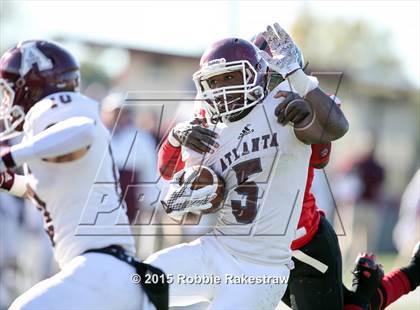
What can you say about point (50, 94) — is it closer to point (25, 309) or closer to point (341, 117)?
point (25, 309)

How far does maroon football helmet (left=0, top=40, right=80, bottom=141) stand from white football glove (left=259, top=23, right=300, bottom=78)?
37.8 inches

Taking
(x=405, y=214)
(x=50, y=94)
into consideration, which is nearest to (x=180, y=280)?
(x=50, y=94)

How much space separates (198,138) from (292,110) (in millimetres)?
493

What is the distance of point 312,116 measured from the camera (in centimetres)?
458

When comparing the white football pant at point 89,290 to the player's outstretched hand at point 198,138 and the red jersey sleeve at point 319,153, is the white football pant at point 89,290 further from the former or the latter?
the red jersey sleeve at point 319,153

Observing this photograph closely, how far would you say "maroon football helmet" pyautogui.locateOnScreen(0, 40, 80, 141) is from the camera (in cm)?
447

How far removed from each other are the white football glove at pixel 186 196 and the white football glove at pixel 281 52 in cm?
65

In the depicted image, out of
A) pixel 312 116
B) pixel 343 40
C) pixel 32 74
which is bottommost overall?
pixel 343 40

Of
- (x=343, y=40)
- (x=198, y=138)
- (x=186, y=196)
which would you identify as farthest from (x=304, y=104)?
(x=343, y=40)

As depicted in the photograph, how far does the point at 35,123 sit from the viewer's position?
14.1 ft

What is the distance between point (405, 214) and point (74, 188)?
7.90 metres

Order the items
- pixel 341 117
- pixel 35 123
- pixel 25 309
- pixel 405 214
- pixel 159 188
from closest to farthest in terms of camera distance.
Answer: pixel 25 309, pixel 35 123, pixel 341 117, pixel 159 188, pixel 405 214

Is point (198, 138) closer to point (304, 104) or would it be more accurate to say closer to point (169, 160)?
point (169, 160)

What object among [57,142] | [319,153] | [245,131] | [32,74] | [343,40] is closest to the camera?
[57,142]
